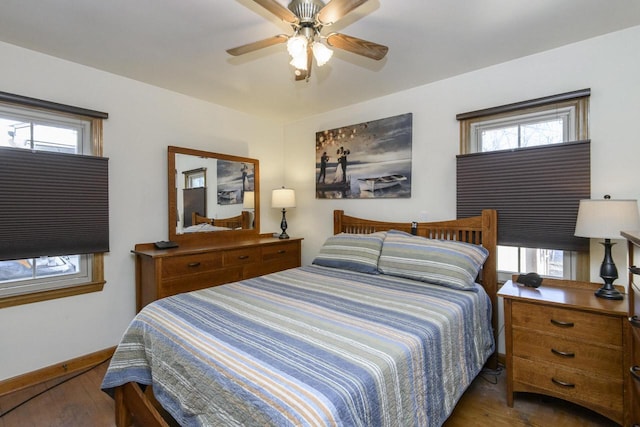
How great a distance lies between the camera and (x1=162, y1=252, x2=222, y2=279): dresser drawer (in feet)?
8.39

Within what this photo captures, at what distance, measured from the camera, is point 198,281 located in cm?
276

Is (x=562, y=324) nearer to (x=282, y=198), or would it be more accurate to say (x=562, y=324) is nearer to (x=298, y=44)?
(x=298, y=44)

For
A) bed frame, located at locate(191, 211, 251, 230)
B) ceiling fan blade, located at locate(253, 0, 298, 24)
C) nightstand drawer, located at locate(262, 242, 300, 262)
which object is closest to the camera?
ceiling fan blade, located at locate(253, 0, 298, 24)

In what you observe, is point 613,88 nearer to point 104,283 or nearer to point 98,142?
point 98,142

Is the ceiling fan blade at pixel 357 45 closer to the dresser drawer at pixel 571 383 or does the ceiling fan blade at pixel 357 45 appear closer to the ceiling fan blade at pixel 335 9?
the ceiling fan blade at pixel 335 9

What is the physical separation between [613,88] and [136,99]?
3768 mm

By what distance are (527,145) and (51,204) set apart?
3.72m

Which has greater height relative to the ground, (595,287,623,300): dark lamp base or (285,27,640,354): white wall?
(285,27,640,354): white wall

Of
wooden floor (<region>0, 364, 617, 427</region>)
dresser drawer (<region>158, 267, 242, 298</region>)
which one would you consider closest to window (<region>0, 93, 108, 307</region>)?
dresser drawer (<region>158, 267, 242, 298</region>)

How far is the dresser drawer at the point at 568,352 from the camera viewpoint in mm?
1661

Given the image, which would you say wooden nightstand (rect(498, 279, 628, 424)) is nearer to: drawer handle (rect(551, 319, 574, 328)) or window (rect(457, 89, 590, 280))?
drawer handle (rect(551, 319, 574, 328))

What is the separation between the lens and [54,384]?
7.38 ft

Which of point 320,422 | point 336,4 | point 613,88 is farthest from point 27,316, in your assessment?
point 613,88

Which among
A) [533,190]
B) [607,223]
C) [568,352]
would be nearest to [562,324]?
[568,352]
